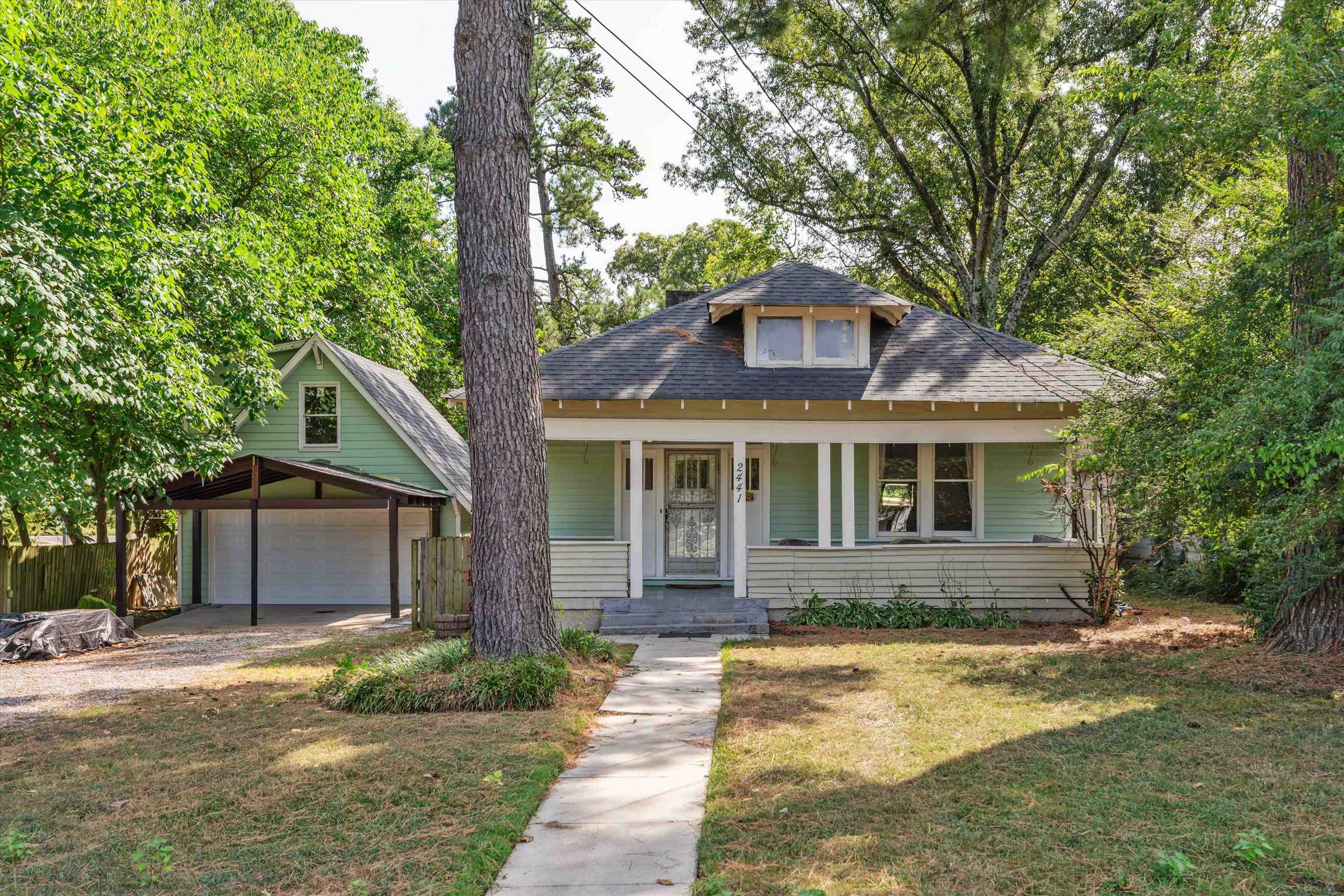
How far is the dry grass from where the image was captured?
4059 mm

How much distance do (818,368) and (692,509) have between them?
2952 mm

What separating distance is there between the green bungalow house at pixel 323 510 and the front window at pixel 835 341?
23.5 ft

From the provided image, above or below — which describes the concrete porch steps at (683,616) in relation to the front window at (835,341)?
below

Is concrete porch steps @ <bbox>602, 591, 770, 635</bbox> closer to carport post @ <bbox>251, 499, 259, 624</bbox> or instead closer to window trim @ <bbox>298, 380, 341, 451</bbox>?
carport post @ <bbox>251, 499, 259, 624</bbox>

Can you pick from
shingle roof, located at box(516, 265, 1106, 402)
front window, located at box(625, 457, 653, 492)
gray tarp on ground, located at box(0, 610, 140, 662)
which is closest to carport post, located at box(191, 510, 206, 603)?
gray tarp on ground, located at box(0, 610, 140, 662)

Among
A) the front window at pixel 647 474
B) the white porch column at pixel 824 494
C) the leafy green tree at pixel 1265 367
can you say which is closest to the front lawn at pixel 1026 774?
the leafy green tree at pixel 1265 367

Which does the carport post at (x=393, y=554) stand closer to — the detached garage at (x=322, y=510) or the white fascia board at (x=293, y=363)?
the detached garage at (x=322, y=510)

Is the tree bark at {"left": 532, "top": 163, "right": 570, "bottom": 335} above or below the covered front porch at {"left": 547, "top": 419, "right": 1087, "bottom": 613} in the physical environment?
above

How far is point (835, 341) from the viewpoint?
46.1 ft

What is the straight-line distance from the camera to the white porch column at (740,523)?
12641 mm

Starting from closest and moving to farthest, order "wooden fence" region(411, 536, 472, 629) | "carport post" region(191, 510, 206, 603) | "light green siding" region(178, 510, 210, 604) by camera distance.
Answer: "wooden fence" region(411, 536, 472, 629) → "carport post" region(191, 510, 206, 603) → "light green siding" region(178, 510, 210, 604)

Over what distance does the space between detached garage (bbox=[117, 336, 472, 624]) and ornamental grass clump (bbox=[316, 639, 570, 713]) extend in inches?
331

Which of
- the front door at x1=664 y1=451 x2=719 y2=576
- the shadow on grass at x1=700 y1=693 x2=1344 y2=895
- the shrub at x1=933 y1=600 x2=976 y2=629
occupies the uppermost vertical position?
the front door at x1=664 y1=451 x2=719 y2=576

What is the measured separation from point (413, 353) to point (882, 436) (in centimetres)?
1343
